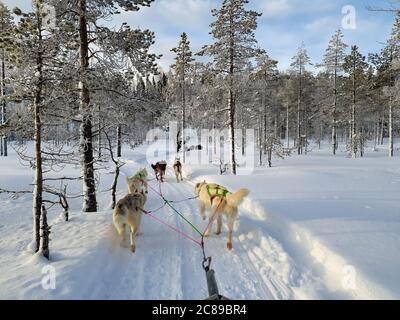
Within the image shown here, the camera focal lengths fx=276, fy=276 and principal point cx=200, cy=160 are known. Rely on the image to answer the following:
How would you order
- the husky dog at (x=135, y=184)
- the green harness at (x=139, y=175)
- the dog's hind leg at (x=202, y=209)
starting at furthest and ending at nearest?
1. the green harness at (x=139, y=175)
2. the husky dog at (x=135, y=184)
3. the dog's hind leg at (x=202, y=209)

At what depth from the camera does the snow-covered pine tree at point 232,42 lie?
18312 millimetres

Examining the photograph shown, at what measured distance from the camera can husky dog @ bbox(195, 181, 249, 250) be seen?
6.26 m

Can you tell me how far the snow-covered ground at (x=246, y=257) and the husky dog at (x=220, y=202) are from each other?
1.53ft

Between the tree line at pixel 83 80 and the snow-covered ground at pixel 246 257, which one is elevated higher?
the tree line at pixel 83 80

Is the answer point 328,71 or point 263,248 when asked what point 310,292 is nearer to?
point 263,248

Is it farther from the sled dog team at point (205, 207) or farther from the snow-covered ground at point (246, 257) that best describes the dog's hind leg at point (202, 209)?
the snow-covered ground at point (246, 257)

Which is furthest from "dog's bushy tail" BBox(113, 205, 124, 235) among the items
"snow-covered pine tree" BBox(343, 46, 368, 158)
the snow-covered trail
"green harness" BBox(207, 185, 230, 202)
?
"snow-covered pine tree" BBox(343, 46, 368, 158)

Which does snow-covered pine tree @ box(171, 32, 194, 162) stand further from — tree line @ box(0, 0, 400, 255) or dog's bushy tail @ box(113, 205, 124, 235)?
dog's bushy tail @ box(113, 205, 124, 235)

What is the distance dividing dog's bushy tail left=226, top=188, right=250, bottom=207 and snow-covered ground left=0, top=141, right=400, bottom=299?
1.09m

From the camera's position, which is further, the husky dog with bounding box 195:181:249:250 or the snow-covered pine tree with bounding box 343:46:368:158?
the snow-covered pine tree with bounding box 343:46:368:158

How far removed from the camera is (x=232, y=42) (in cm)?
1850

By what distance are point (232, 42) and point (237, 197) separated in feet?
49.7

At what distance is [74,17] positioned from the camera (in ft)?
30.3

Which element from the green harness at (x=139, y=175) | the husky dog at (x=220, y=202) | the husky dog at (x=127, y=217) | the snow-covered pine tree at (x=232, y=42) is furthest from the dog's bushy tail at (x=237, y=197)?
the snow-covered pine tree at (x=232, y=42)
